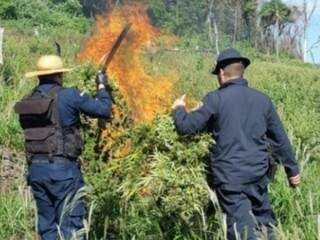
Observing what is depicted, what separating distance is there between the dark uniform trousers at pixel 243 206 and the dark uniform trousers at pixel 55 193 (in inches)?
49.0

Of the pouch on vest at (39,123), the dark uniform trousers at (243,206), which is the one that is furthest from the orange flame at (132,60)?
the dark uniform trousers at (243,206)

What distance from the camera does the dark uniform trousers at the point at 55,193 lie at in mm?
5758

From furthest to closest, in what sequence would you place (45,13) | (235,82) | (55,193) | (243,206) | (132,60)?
(45,13), (132,60), (55,193), (235,82), (243,206)

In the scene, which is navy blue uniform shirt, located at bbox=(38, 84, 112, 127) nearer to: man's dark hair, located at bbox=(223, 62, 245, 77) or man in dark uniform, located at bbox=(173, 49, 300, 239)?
man in dark uniform, located at bbox=(173, 49, 300, 239)

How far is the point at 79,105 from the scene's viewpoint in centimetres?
571

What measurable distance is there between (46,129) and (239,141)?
1.59 metres

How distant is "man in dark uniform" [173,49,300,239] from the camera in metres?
5.12

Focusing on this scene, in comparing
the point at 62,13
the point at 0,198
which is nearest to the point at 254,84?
the point at 0,198

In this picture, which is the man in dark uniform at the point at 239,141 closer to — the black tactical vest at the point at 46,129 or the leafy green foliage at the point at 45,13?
the black tactical vest at the point at 46,129

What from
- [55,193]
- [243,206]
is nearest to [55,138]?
[55,193]

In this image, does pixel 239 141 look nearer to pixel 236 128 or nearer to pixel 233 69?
pixel 236 128

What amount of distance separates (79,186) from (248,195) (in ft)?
4.80

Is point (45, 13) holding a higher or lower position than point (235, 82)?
higher

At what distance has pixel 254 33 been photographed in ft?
219
